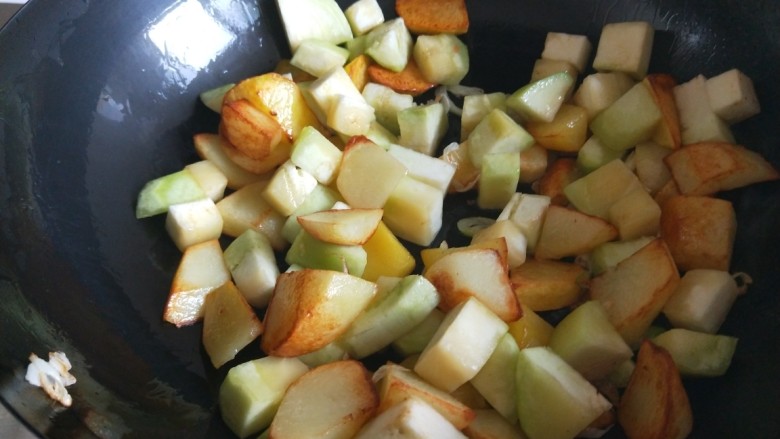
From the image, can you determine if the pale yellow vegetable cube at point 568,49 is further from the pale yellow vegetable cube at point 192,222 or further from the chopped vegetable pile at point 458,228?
the pale yellow vegetable cube at point 192,222

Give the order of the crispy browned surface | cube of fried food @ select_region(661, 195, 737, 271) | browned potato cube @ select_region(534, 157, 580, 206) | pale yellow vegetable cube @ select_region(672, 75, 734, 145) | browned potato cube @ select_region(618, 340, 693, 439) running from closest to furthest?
browned potato cube @ select_region(618, 340, 693, 439) < cube of fried food @ select_region(661, 195, 737, 271) < pale yellow vegetable cube @ select_region(672, 75, 734, 145) < browned potato cube @ select_region(534, 157, 580, 206) < the crispy browned surface

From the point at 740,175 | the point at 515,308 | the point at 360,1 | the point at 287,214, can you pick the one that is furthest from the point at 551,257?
the point at 360,1

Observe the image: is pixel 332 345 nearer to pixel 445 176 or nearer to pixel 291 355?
pixel 291 355

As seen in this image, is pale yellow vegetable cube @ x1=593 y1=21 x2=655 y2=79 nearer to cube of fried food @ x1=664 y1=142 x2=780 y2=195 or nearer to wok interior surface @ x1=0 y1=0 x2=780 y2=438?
wok interior surface @ x1=0 y1=0 x2=780 y2=438

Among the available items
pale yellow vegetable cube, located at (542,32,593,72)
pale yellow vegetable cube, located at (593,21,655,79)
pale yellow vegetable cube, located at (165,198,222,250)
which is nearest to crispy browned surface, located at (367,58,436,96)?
pale yellow vegetable cube, located at (542,32,593,72)

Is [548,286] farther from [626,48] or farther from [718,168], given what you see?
[626,48]

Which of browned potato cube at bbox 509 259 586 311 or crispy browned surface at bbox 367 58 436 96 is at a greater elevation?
crispy browned surface at bbox 367 58 436 96

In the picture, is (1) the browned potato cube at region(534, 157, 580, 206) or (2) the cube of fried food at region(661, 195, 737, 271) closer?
(2) the cube of fried food at region(661, 195, 737, 271)
